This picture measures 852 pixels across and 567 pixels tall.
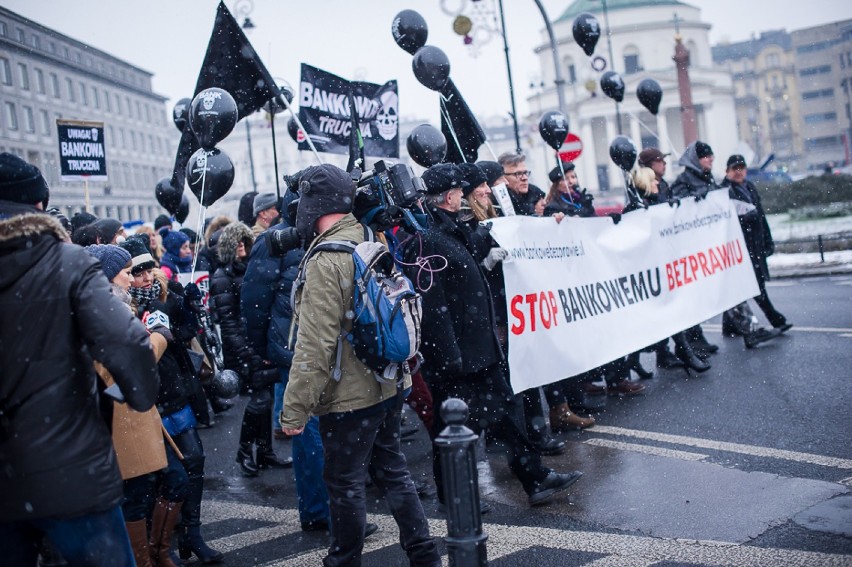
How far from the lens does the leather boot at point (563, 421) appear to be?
23.5 feet

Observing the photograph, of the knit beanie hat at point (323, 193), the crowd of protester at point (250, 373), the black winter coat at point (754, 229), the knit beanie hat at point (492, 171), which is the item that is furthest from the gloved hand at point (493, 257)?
the black winter coat at point (754, 229)

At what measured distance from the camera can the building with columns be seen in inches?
3034

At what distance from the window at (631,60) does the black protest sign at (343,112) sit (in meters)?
72.6

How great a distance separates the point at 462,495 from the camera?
352 cm

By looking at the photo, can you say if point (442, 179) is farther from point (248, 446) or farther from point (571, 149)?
point (571, 149)

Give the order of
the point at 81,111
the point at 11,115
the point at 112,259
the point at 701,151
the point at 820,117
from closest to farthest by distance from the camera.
Result: 1. the point at 112,259
2. the point at 701,151
3. the point at 11,115
4. the point at 81,111
5. the point at 820,117

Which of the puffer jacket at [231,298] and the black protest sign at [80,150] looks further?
the black protest sign at [80,150]

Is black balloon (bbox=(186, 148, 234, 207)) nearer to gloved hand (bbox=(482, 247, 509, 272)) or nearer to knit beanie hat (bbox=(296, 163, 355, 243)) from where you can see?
gloved hand (bbox=(482, 247, 509, 272))

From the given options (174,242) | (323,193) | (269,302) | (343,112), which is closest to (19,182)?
(323,193)

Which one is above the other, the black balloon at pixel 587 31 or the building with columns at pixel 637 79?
the building with columns at pixel 637 79

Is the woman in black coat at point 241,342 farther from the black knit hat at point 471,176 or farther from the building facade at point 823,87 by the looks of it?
the building facade at point 823,87

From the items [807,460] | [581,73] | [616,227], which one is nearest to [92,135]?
[616,227]

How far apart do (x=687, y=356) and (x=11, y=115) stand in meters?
42.1

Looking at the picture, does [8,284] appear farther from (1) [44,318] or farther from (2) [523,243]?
(2) [523,243]
